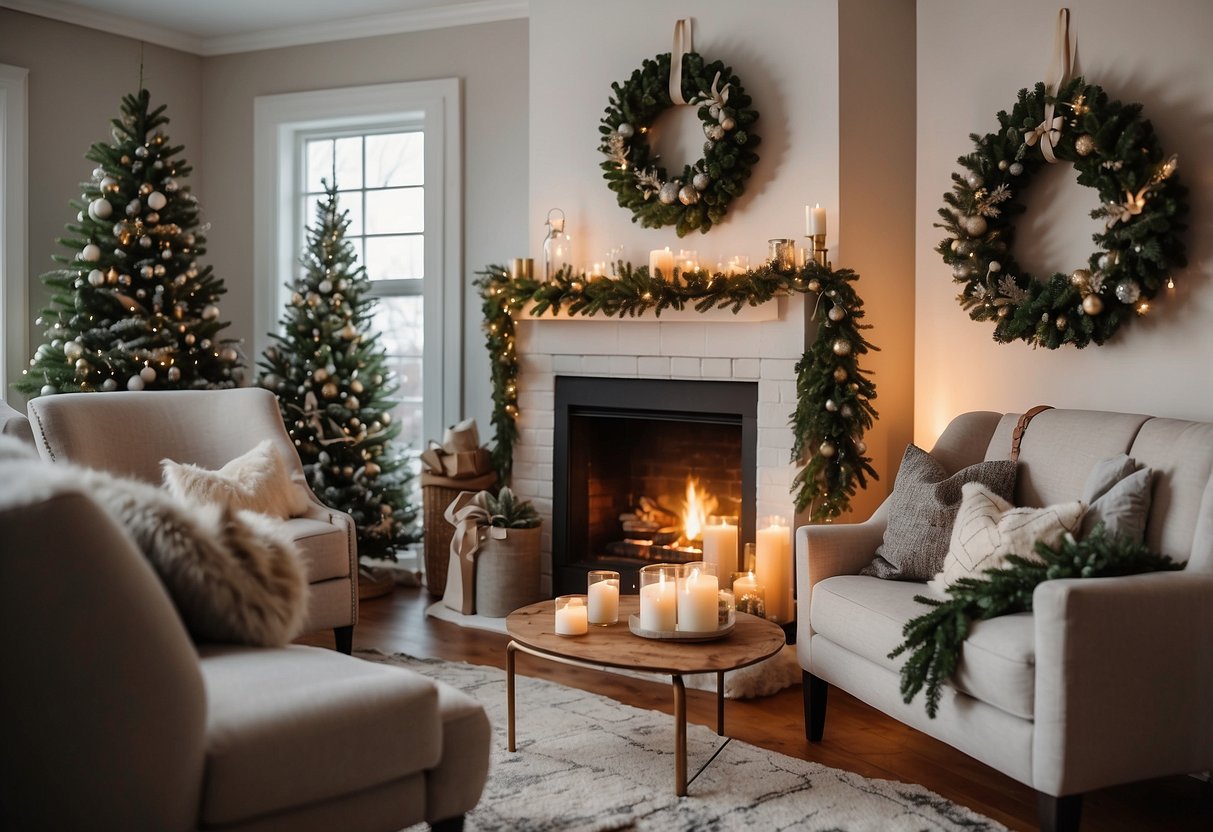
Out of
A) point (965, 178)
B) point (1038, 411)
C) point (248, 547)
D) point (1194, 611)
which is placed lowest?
point (1194, 611)

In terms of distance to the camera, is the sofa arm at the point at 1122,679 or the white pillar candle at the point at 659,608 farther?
the white pillar candle at the point at 659,608

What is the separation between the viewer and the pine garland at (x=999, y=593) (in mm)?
2453

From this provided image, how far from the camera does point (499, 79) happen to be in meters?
5.16

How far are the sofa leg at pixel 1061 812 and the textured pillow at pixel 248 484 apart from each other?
238 centimetres

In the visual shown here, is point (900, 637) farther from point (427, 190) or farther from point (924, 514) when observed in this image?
point (427, 190)

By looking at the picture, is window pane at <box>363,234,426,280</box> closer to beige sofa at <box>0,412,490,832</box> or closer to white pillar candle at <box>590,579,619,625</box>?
white pillar candle at <box>590,579,619,625</box>

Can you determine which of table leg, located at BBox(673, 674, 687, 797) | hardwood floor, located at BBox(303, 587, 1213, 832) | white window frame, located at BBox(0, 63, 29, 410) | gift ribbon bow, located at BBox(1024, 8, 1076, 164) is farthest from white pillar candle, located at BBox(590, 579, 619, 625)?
white window frame, located at BBox(0, 63, 29, 410)

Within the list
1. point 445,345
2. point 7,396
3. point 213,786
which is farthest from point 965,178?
point 7,396

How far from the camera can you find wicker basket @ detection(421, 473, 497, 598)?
4.82 metres

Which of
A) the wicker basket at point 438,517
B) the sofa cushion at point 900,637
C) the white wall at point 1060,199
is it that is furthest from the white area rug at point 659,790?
the wicker basket at point 438,517

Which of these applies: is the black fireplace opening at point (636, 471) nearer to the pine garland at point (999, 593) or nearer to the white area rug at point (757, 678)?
the white area rug at point (757, 678)

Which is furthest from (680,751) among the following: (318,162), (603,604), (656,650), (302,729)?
(318,162)

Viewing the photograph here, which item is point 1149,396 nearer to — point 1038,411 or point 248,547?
point 1038,411

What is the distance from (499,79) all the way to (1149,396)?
3.15m
